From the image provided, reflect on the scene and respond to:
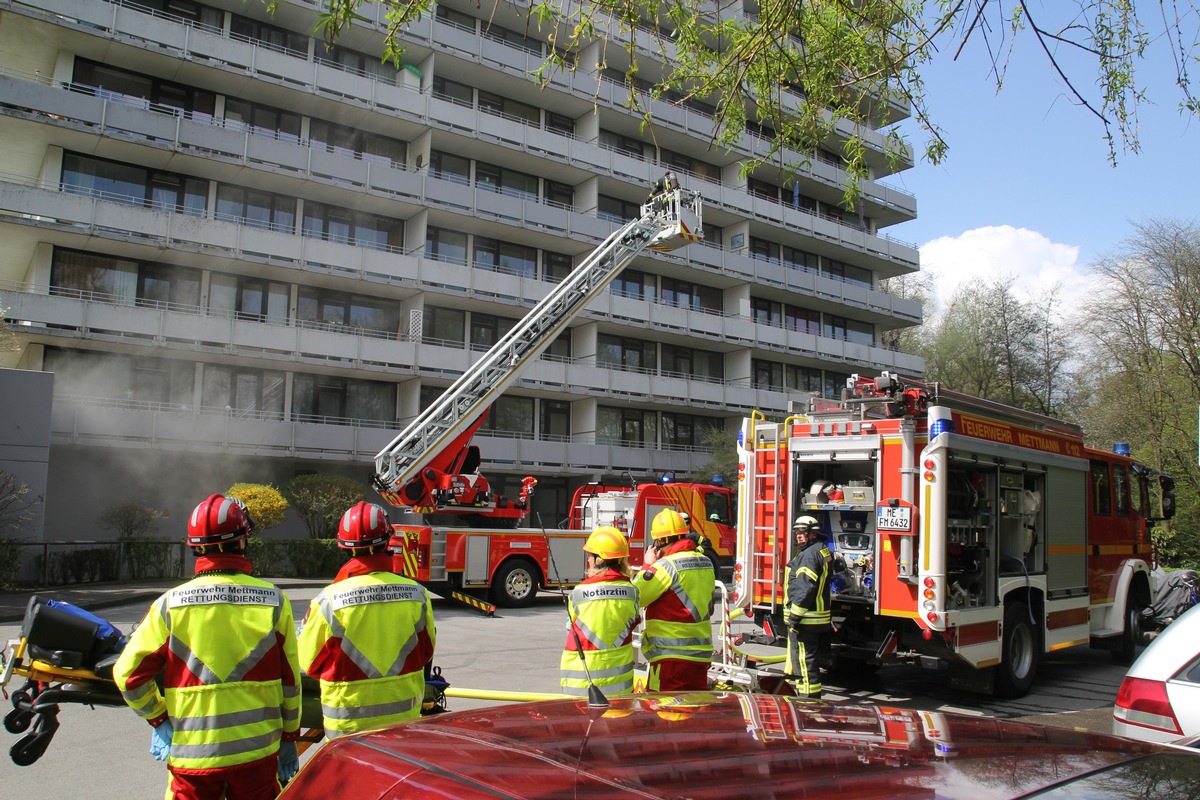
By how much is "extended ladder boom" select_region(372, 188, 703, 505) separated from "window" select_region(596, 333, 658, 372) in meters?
14.5

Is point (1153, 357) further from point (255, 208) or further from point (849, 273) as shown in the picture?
point (255, 208)

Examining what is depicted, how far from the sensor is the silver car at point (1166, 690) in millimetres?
4203

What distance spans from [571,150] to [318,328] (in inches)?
456

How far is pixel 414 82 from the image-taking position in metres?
28.4

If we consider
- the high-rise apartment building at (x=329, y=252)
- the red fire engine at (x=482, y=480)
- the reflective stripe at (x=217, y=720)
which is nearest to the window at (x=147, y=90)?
the high-rise apartment building at (x=329, y=252)

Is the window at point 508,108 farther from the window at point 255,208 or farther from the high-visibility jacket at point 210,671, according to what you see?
the high-visibility jacket at point 210,671

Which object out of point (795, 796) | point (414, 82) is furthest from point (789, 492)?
point (414, 82)

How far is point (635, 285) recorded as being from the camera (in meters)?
33.7

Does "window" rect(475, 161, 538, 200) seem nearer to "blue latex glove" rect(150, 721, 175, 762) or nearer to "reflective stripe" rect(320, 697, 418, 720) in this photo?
"reflective stripe" rect(320, 697, 418, 720)

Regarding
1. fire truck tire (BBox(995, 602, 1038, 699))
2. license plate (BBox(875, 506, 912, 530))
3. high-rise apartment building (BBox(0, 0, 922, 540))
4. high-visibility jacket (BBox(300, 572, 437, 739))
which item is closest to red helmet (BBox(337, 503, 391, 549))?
high-visibility jacket (BBox(300, 572, 437, 739))

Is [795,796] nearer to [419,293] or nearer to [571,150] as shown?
[419,293]

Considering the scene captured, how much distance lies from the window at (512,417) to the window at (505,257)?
4.54 m

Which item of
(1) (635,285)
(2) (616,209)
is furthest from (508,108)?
(1) (635,285)

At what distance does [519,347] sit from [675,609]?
38.6 ft
